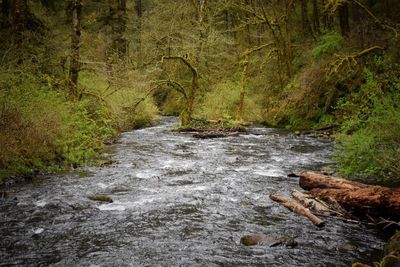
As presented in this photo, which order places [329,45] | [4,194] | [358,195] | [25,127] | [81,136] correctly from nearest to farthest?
1. [358,195]
2. [4,194]
3. [25,127]
4. [81,136]
5. [329,45]

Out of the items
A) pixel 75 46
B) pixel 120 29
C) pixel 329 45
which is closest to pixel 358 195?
pixel 75 46

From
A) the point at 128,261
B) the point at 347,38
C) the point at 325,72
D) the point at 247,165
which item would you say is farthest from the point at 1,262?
the point at 347,38

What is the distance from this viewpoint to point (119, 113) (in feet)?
64.7

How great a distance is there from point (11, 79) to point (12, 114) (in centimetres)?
236

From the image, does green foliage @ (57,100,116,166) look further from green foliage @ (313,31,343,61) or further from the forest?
green foliage @ (313,31,343,61)

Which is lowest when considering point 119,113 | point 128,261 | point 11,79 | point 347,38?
point 128,261

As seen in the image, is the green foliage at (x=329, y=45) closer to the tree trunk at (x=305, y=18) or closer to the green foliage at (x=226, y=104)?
the green foliage at (x=226, y=104)

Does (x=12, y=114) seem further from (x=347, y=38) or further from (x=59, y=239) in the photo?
(x=347, y=38)

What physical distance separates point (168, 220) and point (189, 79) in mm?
24176

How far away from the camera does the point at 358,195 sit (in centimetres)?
780

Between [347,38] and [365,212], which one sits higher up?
[347,38]

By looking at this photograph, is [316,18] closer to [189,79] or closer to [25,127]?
[189,79]

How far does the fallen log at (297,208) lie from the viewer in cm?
736

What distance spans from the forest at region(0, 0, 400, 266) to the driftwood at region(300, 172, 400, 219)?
0.85m
